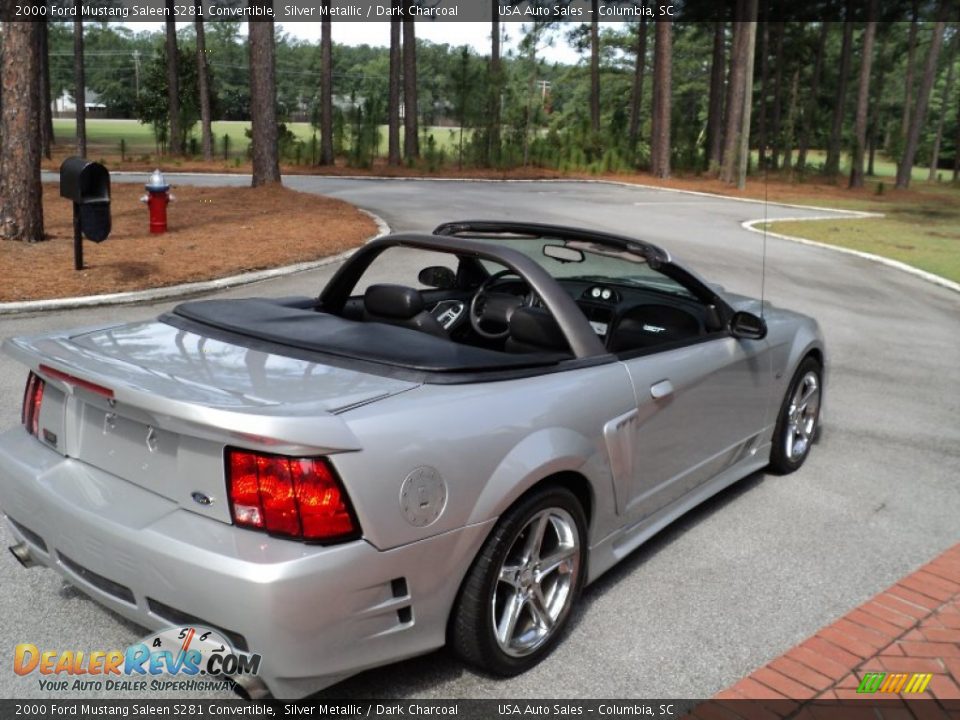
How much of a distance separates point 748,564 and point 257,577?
2.58 m

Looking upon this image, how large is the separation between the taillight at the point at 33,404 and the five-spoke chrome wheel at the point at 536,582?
175cm

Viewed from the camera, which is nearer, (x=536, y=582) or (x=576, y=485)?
(x=536, y=582)

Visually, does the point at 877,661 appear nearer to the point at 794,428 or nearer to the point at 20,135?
the point at 794,428

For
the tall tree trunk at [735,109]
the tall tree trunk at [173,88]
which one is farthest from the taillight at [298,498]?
the tall tree trunk at [173,88]

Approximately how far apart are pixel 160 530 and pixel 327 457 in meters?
0.57

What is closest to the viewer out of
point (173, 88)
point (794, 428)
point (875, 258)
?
point (794, 428)

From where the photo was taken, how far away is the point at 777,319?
5.21 meters

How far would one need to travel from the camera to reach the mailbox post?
33.7ft

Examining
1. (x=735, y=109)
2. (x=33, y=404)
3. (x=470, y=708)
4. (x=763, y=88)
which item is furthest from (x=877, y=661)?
(x=763, y=88)

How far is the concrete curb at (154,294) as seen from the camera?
926cm

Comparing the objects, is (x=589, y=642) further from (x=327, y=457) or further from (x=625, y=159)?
(x=625, y=159)

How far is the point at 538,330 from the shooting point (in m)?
3.62

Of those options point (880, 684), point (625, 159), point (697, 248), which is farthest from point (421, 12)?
point (880, 684)

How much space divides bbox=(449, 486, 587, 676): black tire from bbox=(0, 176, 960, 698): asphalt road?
11cm
